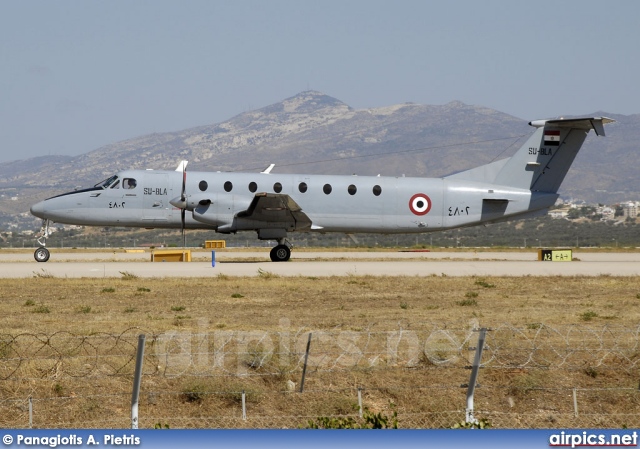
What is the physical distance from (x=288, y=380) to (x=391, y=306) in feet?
28.3

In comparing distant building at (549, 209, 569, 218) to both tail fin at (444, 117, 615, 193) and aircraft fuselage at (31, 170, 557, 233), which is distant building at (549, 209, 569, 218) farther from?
aircraft fuselage at (31, 170, 557, 233)

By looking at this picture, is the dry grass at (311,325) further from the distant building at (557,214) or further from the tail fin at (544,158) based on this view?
the distant building at (557,214)

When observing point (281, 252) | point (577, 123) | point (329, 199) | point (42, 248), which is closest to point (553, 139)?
point (577, 123)

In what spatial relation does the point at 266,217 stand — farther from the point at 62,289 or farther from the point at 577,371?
the point at 577,371

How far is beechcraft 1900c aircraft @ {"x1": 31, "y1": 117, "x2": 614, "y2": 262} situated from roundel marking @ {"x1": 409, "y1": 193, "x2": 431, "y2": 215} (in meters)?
0.04

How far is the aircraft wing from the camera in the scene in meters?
34.5

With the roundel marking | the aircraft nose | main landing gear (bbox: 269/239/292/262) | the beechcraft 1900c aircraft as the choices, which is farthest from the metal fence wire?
the aircraft nose

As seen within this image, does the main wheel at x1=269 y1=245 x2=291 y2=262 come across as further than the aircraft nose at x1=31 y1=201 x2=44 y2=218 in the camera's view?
Yes

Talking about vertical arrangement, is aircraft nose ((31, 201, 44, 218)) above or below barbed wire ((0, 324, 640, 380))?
above

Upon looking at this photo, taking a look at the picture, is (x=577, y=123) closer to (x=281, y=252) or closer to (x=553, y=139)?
(x=553, y=139)

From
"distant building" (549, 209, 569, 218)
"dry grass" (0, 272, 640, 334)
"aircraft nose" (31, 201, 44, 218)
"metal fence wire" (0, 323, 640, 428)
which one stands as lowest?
"metal fence wire" (0, 323, 640, 428)

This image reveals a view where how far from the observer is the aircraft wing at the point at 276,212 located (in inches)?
1358

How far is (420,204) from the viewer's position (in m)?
37.4

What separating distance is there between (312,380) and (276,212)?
68.3ft
